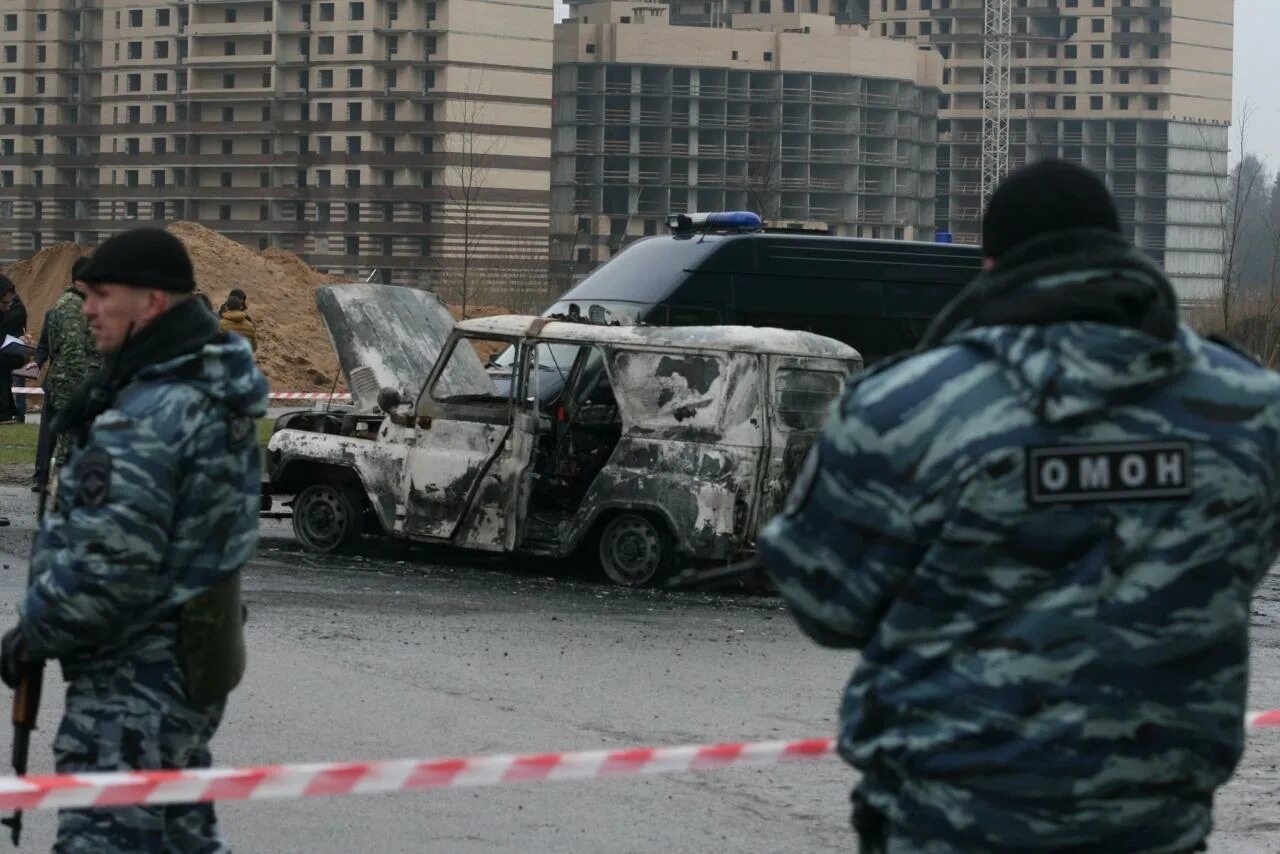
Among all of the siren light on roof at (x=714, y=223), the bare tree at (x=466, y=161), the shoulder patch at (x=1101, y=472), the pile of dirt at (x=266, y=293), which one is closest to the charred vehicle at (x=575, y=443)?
the siren light on roof at (x=714, y=223)

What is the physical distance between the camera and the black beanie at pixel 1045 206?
10.3 ft

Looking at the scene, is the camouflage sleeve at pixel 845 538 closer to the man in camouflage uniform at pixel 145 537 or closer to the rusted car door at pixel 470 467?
the man in camouflage uniform at pixel 145 537

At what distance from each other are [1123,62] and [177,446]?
449 ft

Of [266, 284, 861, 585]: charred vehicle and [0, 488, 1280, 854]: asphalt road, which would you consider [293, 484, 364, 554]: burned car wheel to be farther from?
[0, 488, 1280, 854]: asphalt road

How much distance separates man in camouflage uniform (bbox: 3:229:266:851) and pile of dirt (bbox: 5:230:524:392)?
29.4 m

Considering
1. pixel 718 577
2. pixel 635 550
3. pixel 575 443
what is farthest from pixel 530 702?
pixel 718 577

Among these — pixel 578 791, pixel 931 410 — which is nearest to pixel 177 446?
pixel 931 410

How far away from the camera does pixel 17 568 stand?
13.2 metres

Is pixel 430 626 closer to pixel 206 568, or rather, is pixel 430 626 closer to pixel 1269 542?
pixel 206 568

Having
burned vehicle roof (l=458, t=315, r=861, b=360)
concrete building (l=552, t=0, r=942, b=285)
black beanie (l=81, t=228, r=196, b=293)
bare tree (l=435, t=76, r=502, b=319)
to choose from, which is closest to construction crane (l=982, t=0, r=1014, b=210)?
concrete building (l=552, t=0, r=942, b=285)

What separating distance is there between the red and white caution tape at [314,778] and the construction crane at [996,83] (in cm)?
12683

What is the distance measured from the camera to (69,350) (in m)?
14.1

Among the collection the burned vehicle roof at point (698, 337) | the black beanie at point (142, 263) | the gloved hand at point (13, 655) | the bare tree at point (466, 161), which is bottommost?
the gloved hand at point (13, 655)

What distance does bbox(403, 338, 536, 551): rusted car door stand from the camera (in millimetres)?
13781
